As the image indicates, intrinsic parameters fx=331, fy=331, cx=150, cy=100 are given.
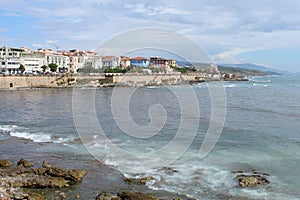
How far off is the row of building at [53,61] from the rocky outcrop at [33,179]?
65269 millimetres

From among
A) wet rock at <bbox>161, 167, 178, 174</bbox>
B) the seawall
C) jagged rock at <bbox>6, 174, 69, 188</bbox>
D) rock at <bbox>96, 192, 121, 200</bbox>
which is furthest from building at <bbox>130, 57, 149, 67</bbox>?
rock at <bbox>96, 192, 121, 200</bbox>

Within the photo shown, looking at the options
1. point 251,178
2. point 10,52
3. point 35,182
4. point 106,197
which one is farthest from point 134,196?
point 10,52

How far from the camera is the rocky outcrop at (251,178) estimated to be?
12852 mm

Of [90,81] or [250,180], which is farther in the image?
[90,81]

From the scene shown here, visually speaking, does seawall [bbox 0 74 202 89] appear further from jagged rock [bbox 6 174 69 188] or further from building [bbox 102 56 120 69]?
jagged rock [bbox 6 174 69 188]

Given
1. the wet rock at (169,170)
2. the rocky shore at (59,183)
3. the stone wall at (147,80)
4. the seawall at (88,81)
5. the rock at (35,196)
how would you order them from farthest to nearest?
1. the stone wall at (147,80)
2. the seawall at (88,81)
3. the wet rock at (169,170)
4. the rocky shore at (59,183)
5. the rock at (35,196)

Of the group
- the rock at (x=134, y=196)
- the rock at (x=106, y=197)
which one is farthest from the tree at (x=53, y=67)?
the rock at (x=134, y=196)

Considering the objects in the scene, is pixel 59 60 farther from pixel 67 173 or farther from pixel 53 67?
pixel 67 173

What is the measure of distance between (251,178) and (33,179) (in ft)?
28.1

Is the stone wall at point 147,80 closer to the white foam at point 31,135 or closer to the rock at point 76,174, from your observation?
the white foam at point 31,135

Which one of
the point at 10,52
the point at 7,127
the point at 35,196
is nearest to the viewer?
the point at 35,196

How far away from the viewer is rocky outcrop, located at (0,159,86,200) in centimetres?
1149

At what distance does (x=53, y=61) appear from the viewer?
88.9m

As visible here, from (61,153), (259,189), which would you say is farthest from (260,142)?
(61,153)
